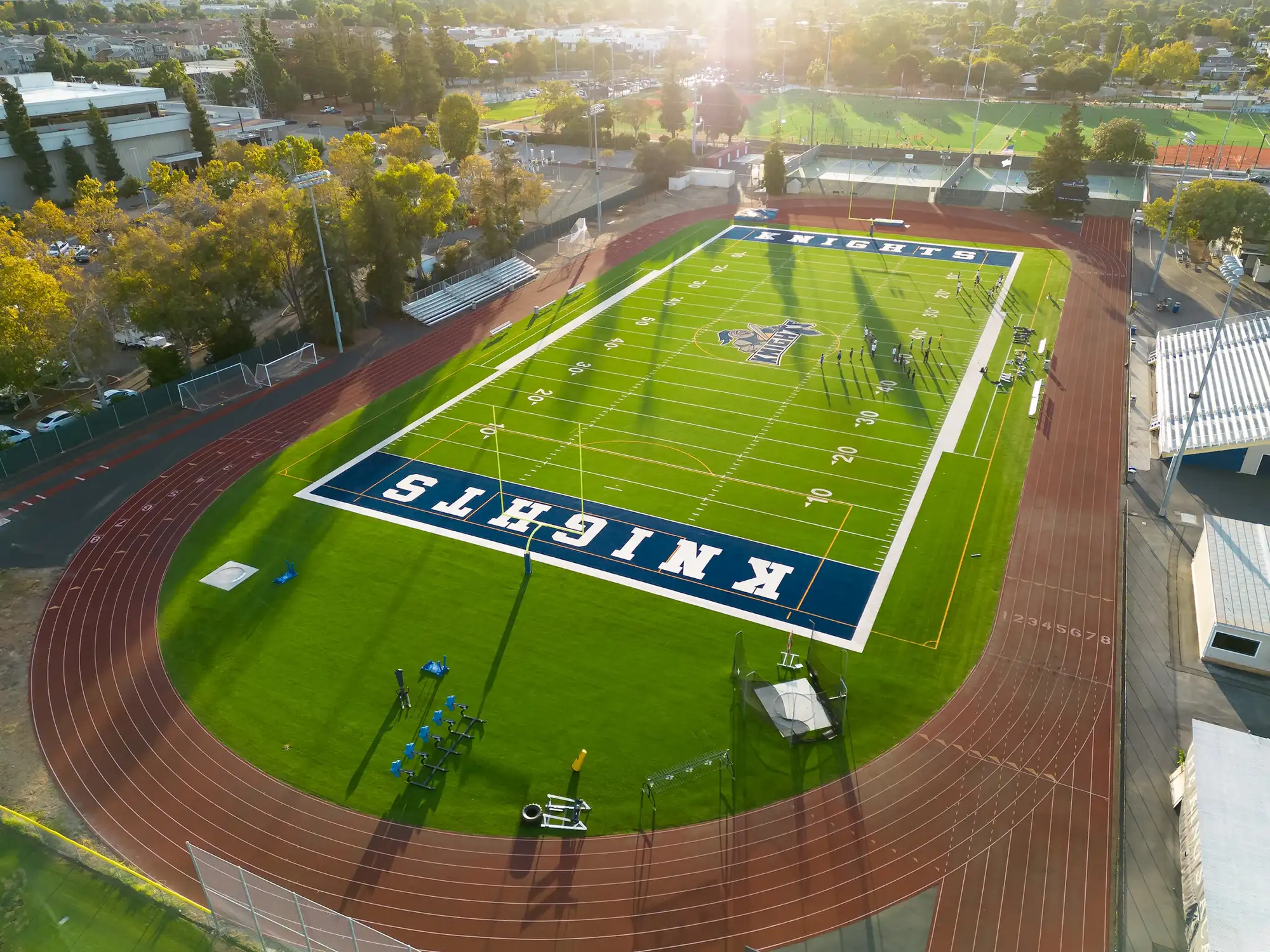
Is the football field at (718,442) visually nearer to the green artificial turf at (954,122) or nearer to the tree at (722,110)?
the tree at (722,110)

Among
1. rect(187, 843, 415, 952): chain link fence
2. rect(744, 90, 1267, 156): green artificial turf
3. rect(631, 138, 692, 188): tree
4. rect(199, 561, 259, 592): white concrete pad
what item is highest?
rect(631, 138, 692, 188): tree

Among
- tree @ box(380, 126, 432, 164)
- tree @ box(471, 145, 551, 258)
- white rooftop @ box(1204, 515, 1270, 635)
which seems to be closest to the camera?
white rooftop @ box(1204, 515, 1270, 635)

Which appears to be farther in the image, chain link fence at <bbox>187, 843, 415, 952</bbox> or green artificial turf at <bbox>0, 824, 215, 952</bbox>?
green artificial turf at <bbox>0, 824, 215, 952</bbox>

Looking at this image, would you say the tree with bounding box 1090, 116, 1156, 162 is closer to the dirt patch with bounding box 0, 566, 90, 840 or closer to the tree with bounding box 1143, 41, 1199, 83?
the tree with bounding box 1143, 41, 1199, 83

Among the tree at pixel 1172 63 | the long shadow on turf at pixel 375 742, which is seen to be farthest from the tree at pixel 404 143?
the tree at pixel 1172 63

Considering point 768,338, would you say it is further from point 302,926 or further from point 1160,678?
point 302,926

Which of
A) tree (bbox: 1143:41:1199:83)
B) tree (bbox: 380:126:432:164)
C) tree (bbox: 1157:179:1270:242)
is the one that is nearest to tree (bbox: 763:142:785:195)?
tree (bbox: 380:126:432:164)
